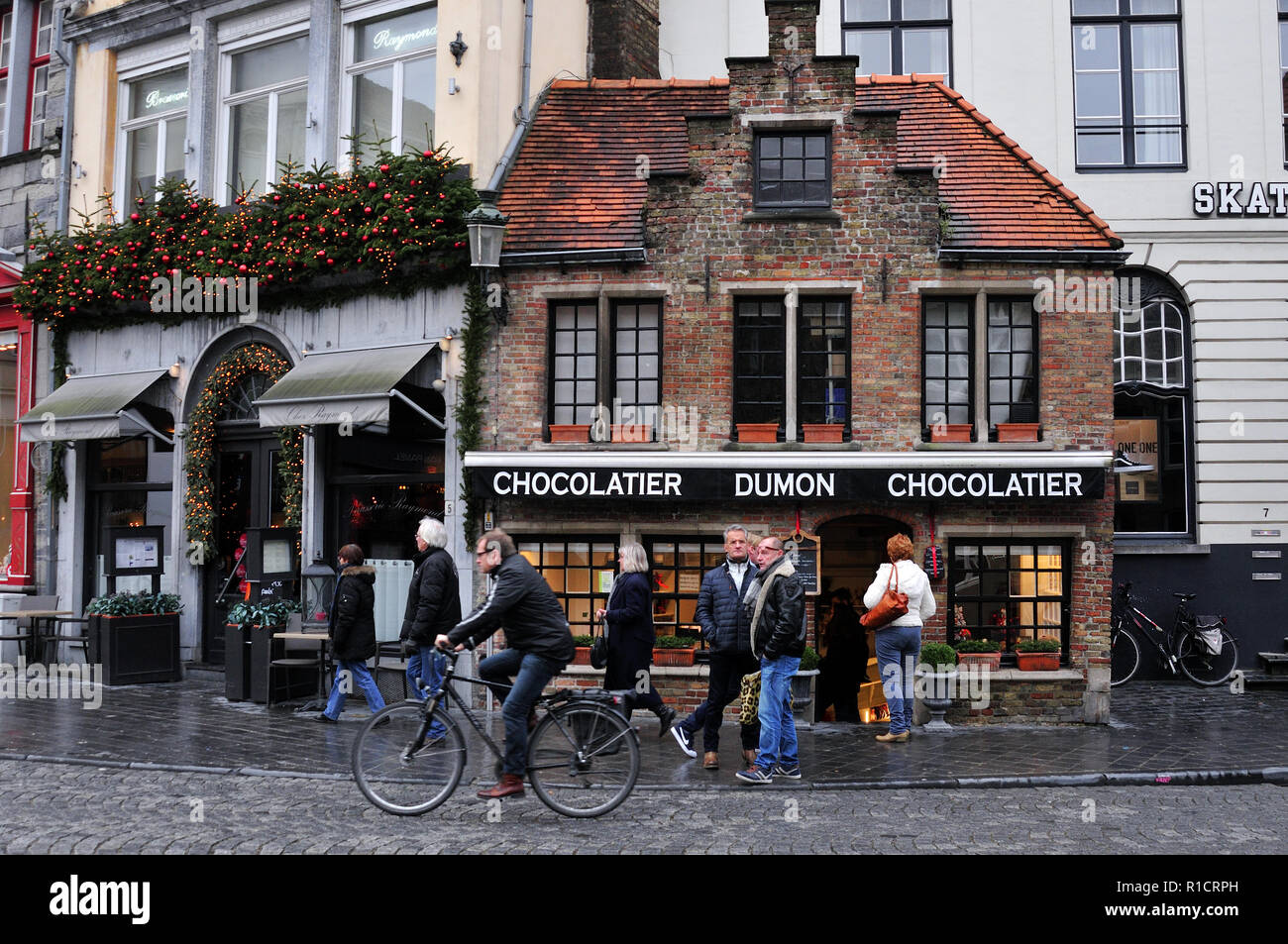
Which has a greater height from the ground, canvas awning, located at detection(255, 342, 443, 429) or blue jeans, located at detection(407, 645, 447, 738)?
canvas awning, located at detection(255, 342, 443, 429)

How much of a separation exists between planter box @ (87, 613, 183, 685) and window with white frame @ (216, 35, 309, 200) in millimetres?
5835

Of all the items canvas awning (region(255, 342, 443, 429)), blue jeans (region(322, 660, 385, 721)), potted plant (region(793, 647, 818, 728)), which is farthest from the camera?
canvas awning (region(255, 342, 443, 429))

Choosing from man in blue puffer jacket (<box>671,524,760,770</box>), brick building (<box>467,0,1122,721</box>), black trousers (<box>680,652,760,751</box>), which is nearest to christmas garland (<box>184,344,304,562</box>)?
brick building (<box>467,0,1122,721</box>)

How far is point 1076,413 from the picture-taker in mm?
13422

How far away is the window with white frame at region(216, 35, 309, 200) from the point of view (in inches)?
656

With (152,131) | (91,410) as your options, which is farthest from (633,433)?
(152,131)

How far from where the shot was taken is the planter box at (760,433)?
13.7 metres

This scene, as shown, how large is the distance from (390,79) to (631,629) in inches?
333

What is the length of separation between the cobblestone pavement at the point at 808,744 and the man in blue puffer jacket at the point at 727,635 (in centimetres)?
36

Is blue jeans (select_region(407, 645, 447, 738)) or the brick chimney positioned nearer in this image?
blue jeans (select_region(407, 645, 447, 738))

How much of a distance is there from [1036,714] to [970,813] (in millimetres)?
4705

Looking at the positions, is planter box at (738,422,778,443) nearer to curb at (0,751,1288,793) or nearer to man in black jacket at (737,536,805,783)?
man in black jacket at (737,536,805,783)

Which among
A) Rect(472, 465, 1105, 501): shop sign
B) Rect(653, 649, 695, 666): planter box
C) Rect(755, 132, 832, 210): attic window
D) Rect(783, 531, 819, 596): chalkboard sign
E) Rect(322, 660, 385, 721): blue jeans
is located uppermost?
Rect(755, 132, 832, 210): attic window

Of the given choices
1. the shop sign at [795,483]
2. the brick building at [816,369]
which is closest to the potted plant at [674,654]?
the brick building at [816,369]
